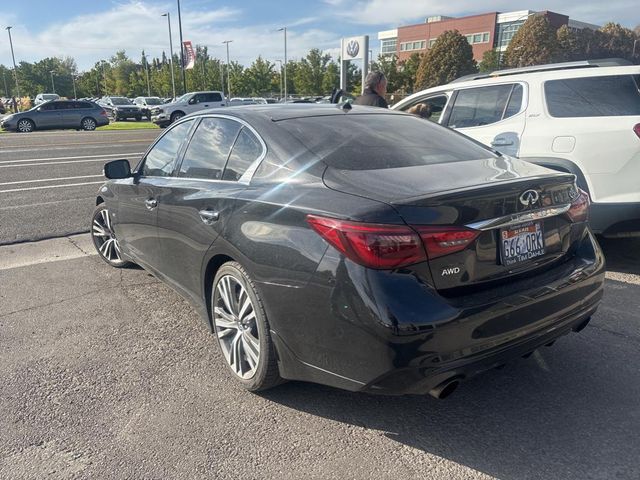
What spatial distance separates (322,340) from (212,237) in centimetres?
104

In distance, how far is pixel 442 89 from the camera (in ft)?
20.5

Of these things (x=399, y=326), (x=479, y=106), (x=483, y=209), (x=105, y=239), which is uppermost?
(x=479, y=106)

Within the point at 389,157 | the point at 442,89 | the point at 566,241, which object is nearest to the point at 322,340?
the point at 389,157

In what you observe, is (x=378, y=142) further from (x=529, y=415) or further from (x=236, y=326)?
(x=529, y=415)

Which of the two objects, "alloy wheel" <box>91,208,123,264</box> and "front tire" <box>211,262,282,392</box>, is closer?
"front tire" <box>211,262,282,392</box>

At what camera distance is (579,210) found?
287 cm

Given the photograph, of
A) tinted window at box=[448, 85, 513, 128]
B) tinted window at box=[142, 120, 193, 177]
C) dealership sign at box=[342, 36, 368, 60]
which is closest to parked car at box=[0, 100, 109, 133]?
dealership sign at box=[342, 36, 368, 60]

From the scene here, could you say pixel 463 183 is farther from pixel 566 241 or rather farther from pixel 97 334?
pixel 97 334

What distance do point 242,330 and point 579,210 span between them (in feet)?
6.57

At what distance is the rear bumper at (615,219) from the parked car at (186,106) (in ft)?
93.2

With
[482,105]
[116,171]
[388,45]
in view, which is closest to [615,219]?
[482,105]

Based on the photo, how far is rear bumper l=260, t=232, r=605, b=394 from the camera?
2.16 m

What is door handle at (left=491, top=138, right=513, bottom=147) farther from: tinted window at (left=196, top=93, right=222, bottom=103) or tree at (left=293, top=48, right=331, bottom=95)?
tree at (left=293, top=48, right=331, bottom=95)

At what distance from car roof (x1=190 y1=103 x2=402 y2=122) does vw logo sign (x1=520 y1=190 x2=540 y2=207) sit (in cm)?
145
